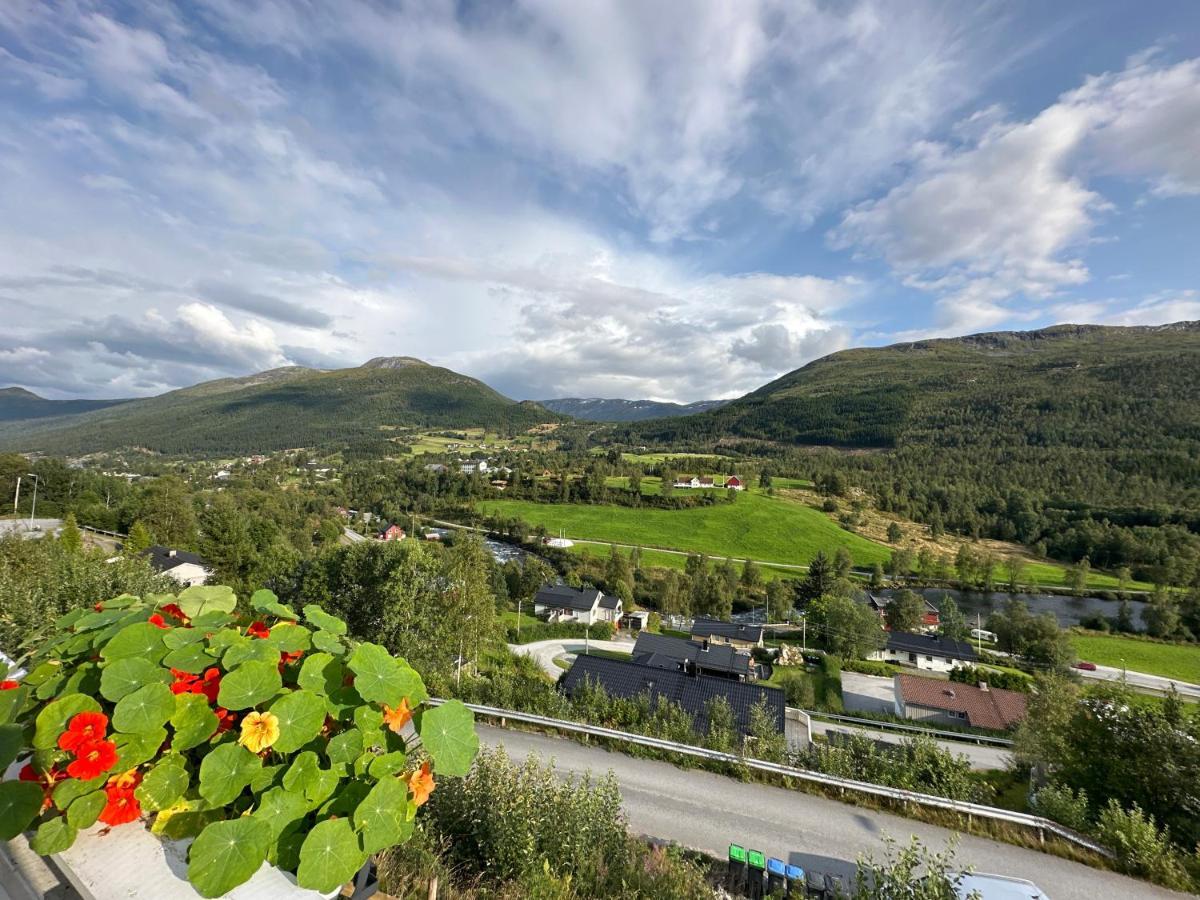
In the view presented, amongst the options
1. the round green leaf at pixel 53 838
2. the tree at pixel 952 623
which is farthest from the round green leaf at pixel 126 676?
the tree at pixel 952 623

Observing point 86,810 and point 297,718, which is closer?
point 86,810

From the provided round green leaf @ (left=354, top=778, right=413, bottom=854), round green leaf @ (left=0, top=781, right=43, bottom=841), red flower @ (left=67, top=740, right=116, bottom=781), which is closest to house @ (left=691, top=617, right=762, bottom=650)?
round green leaf @ (left=354, top=778, right=413, bottom=854)

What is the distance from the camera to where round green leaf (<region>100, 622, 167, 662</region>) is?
7.06ft

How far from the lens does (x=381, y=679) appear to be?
2.33m

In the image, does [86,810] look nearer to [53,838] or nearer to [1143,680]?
[53,838]

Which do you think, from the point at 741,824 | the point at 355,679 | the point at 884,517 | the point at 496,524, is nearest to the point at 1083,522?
the point at 884,517

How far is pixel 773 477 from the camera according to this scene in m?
125

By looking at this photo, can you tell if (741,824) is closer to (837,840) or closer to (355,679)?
(837,840)

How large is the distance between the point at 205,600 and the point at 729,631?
45.7 m

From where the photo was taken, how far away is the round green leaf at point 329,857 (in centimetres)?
181

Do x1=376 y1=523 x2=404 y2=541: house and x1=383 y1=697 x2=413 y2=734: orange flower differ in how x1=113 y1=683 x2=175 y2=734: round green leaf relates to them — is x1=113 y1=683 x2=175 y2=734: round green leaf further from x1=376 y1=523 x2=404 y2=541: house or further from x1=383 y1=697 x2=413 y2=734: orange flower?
x1=376 y1=523 x2=404 y2=541: house

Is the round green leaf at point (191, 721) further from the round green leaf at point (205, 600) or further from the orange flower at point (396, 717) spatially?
the round green leaf at point (205, 600)

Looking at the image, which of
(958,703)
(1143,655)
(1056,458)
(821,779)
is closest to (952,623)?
(1143,655)

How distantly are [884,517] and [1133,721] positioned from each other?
10597cm
